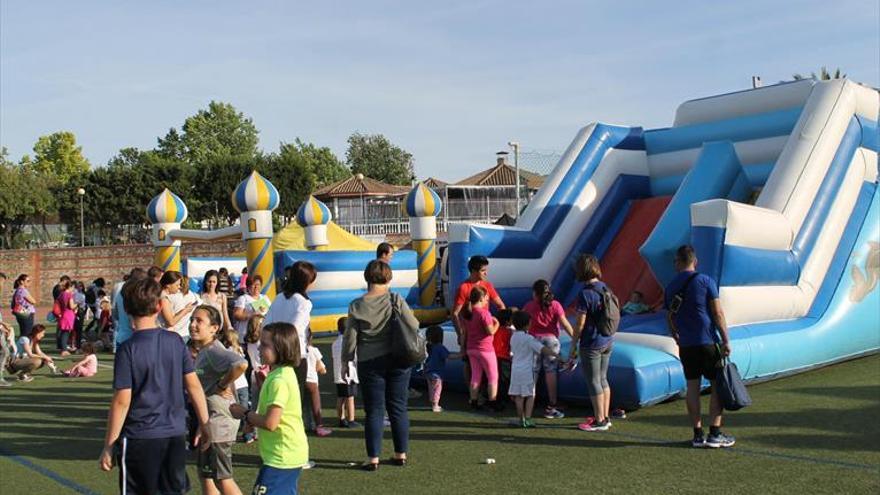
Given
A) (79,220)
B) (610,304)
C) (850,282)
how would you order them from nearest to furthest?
(610,304) → (850,282) → (79,220)

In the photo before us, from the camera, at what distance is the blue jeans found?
16.7ft

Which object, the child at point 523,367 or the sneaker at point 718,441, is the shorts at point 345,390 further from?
the sneaker at point 718,441

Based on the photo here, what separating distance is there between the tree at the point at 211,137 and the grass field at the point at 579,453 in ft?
181

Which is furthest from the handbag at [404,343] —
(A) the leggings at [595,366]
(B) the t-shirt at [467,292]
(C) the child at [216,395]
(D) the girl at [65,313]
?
(D) the girl at [65,313]

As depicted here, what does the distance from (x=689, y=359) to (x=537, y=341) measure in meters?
1.33

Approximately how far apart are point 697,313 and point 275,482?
9.78ft

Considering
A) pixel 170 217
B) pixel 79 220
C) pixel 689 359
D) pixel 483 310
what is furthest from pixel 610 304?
pixel 79 220

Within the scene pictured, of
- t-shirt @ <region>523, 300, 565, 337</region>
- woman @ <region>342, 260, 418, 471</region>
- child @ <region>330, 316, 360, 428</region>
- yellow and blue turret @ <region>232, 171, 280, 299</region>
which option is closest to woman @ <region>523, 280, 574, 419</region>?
t-shirt @ <region>523, 300, 565, 337</region>

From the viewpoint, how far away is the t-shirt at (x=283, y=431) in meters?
3.51

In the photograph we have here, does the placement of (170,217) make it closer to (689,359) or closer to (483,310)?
(483,310)

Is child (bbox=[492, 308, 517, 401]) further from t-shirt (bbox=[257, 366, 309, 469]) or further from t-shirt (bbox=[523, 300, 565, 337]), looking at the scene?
t-shirt (bbox=[257, 366, 309, 469])

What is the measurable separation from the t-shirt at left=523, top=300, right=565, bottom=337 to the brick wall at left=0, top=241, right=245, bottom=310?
2535 centimetres

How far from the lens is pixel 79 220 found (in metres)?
42.2

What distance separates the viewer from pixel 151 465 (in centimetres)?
328
